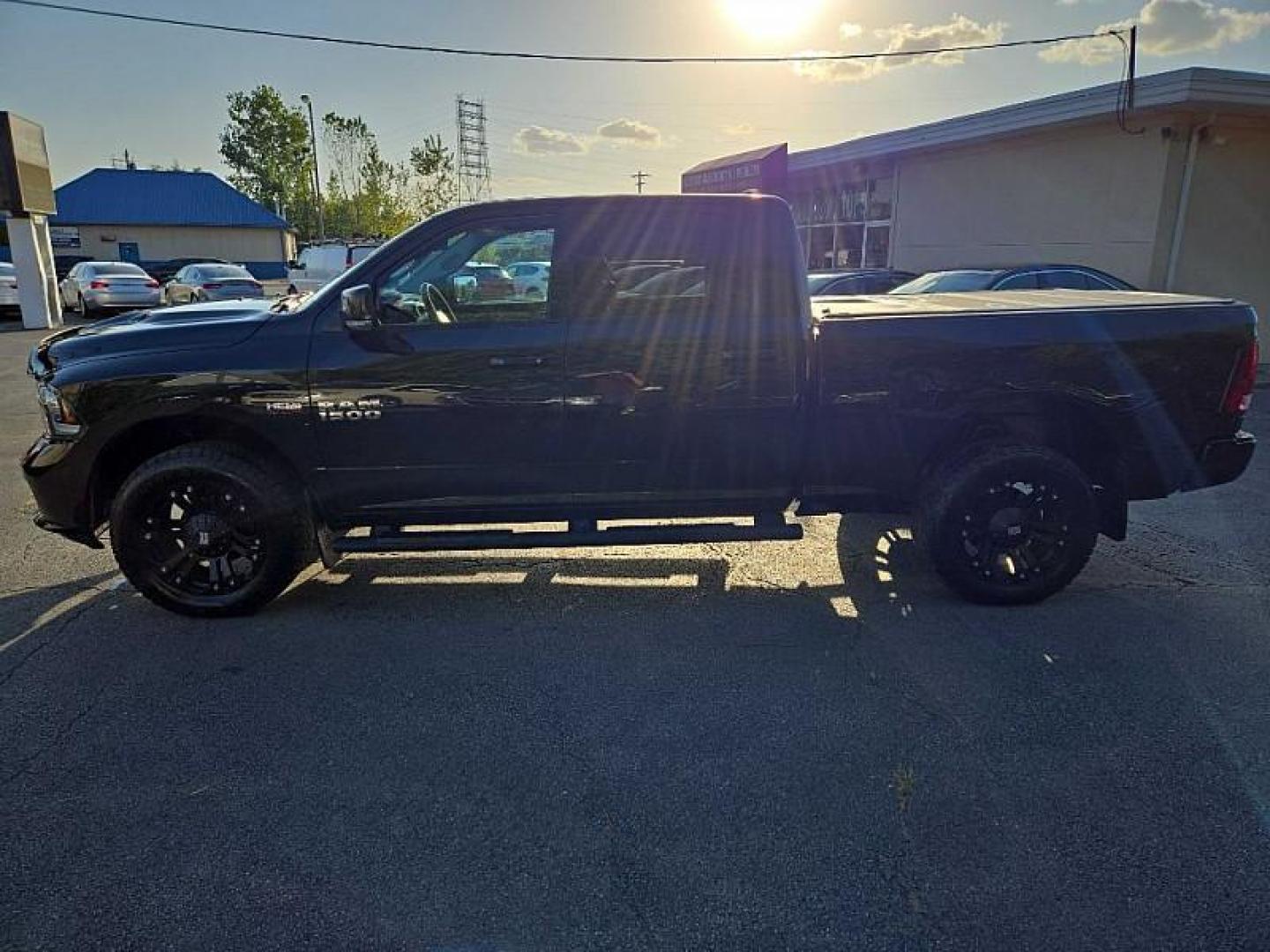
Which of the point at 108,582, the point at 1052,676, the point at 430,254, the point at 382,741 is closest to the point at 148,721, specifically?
the point at 382,741

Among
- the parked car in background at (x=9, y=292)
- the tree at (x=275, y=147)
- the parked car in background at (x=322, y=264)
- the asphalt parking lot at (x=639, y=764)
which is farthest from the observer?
the tree at (x=275, y=147)

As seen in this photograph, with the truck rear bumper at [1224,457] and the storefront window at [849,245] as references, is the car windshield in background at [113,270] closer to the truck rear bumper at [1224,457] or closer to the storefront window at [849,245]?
the storefront window at [849,245]

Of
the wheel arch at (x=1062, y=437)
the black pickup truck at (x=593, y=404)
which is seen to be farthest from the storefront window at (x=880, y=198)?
the wheel arch at (x=1062, y=437)

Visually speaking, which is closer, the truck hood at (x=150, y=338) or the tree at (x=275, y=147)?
the truck hood at (x=150, y=338)

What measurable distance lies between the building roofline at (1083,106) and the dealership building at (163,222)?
40.8 m

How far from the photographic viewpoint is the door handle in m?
3.93

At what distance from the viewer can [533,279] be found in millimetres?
4078

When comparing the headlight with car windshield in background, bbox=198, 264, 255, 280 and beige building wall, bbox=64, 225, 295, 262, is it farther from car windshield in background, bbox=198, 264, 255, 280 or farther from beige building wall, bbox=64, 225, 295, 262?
beige building wall, bbox=64, 225, 295, 262

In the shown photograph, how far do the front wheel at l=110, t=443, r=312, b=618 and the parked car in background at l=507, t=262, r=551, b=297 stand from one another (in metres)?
1.57

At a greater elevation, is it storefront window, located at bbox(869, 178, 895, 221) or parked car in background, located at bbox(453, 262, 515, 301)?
storefront window, located at bbox(869, 178, 895, 221)

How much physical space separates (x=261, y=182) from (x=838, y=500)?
234 feet

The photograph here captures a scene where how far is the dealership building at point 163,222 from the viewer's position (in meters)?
44.6

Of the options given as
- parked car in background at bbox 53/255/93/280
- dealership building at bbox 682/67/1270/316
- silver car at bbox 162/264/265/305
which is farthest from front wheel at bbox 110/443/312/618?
parked car in background at bbox 53/255/93/280

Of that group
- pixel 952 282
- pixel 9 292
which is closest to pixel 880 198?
pixel 952 282
